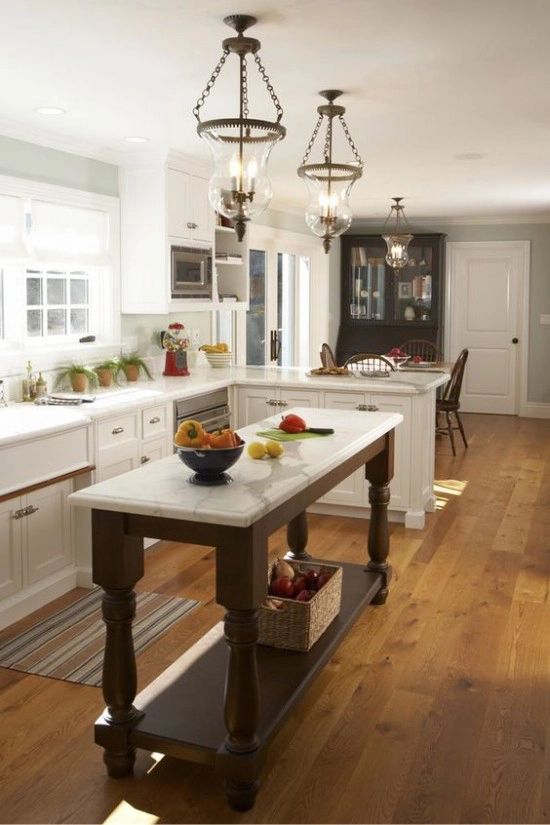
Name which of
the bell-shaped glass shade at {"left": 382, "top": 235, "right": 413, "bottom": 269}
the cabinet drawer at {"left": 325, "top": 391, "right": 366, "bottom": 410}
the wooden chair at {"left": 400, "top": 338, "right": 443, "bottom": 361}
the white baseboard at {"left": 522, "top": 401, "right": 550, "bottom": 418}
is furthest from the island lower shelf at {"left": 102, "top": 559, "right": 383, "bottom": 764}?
the white baseboard at {"left": 522, "top": 401, "right": 550, "bottom": 418}

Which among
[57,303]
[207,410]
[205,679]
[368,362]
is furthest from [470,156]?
[205,679]

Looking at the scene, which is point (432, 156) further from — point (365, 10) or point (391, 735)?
point (391, 735)

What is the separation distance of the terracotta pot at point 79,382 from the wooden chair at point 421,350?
5119 millimetres

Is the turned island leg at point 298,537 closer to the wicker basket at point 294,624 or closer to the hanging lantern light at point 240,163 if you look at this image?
the wicker basket at point 294,624

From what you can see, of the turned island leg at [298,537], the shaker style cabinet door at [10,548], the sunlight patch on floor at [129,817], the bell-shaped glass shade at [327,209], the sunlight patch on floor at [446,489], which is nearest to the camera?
the sunlight patch on floor at [129,817]

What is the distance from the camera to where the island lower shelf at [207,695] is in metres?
2.53

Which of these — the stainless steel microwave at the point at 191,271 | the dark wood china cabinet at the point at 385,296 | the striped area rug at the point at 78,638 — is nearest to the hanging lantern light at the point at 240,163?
the striped area rug at the point at 78,638

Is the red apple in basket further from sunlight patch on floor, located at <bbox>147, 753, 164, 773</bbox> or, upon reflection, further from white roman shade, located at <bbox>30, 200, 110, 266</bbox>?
white roman shade, located at <bbox>30, 200, 110, 266</bbox>

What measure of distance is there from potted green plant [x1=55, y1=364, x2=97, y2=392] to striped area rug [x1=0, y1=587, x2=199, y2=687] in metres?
1.42

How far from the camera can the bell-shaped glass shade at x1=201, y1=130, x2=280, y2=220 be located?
2.98m

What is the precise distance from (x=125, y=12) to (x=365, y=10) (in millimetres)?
806

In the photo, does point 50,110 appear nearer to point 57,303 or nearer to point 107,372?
point 57,303

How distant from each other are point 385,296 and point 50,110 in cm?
639

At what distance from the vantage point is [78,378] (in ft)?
16.5
